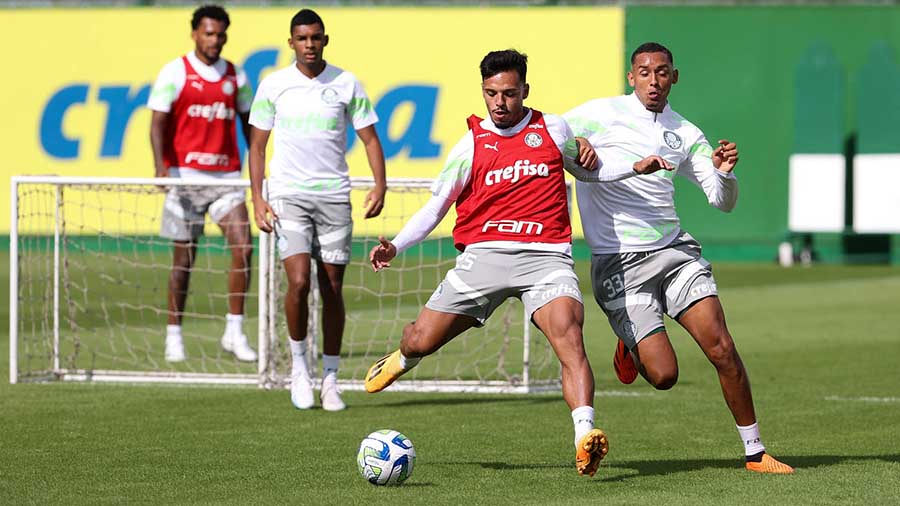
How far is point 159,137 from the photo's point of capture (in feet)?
37.0

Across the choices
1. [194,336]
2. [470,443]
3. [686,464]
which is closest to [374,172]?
[470,443]

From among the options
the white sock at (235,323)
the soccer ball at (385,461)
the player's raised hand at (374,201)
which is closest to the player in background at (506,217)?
the soccer ball at (385,461)

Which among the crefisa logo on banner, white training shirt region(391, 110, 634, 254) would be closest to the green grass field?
white training shirt region(391, 110, 634, 254)

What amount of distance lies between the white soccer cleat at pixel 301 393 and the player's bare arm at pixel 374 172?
1.07 metres

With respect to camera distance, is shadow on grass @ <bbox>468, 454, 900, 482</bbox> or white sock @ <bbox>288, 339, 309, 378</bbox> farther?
white sock @ <bbox>288, 339, 309, 378</bbox>

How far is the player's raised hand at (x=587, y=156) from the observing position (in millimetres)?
6992

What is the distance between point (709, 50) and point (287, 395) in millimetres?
15467

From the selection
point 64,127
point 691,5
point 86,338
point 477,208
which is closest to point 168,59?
point 64,127

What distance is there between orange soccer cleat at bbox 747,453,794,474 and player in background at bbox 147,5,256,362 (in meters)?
5.27

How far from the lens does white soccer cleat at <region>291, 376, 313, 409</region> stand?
9117mm

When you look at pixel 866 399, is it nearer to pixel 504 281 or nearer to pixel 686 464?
pixel 686 464

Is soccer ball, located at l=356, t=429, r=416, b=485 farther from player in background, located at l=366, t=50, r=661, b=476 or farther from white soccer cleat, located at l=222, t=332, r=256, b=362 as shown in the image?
white soccer cleat, located at l=222, t=332, r=256, b=362

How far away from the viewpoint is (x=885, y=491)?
21.1ft

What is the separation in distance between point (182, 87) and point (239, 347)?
1.97 metres
